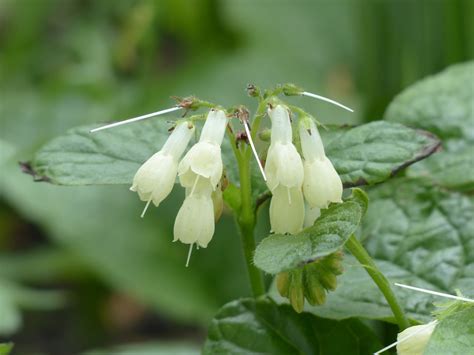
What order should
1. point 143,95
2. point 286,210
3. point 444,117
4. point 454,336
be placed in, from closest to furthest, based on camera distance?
point 454,336
point 286,210
point 444,117
point 143,95

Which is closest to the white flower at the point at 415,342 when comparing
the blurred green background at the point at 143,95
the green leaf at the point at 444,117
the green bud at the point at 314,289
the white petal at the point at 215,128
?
the green bud at the point at 314,289

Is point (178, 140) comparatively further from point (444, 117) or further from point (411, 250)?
point (444, 117)

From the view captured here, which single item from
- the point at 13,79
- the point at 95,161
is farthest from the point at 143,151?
the point at 13,79

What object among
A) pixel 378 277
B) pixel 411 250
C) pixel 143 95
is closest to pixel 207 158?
pixel 378 277

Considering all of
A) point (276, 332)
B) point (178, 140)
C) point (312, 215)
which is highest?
point (178, 140)

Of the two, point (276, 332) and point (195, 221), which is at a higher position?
point (195, 221)

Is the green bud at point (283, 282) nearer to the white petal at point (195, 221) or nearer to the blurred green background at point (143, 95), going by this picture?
the white petal at point (195, 221)

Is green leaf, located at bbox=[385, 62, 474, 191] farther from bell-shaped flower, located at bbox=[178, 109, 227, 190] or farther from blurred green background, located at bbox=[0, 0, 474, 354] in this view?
blurred green background, located at bbox=[0, 0, 474, 354]
